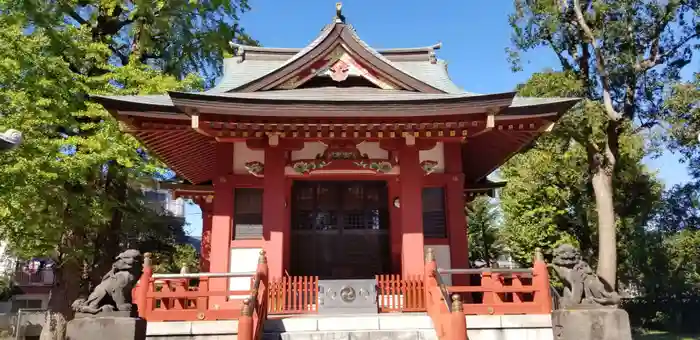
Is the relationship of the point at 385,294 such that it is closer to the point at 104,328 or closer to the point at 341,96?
the point at 341,96

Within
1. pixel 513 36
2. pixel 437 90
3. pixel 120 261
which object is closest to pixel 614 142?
pixel 513 36

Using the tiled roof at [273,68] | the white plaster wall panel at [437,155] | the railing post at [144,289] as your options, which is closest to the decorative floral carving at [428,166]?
the white plaster wall panel at [437,155]

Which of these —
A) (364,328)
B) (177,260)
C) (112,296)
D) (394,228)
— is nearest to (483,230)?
(177,260)

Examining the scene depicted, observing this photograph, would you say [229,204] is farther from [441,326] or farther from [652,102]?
[652,102]

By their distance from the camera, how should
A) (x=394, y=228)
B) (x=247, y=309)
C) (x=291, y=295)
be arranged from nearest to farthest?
1. (x=247, y=309)
2. (x=291, y=295)
3. (x=394, y=228)

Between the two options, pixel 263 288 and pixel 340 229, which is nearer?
pixel 263 288

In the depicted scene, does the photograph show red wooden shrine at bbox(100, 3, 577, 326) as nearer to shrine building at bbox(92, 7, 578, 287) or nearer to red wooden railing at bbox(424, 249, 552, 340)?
shrine building at bbox(92, 7, 578, 287)

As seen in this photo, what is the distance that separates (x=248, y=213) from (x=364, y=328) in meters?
4.63

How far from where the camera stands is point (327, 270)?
13.4 metres

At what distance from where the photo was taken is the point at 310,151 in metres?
12.6

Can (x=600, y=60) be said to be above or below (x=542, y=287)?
above

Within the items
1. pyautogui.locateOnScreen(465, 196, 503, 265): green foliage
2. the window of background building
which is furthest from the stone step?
pyautogui.locateOnScreen(465, 196, 503, 265): green foliage

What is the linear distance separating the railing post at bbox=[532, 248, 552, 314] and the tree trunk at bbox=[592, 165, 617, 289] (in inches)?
449

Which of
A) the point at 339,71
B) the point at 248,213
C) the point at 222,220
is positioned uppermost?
the point at 339,71
